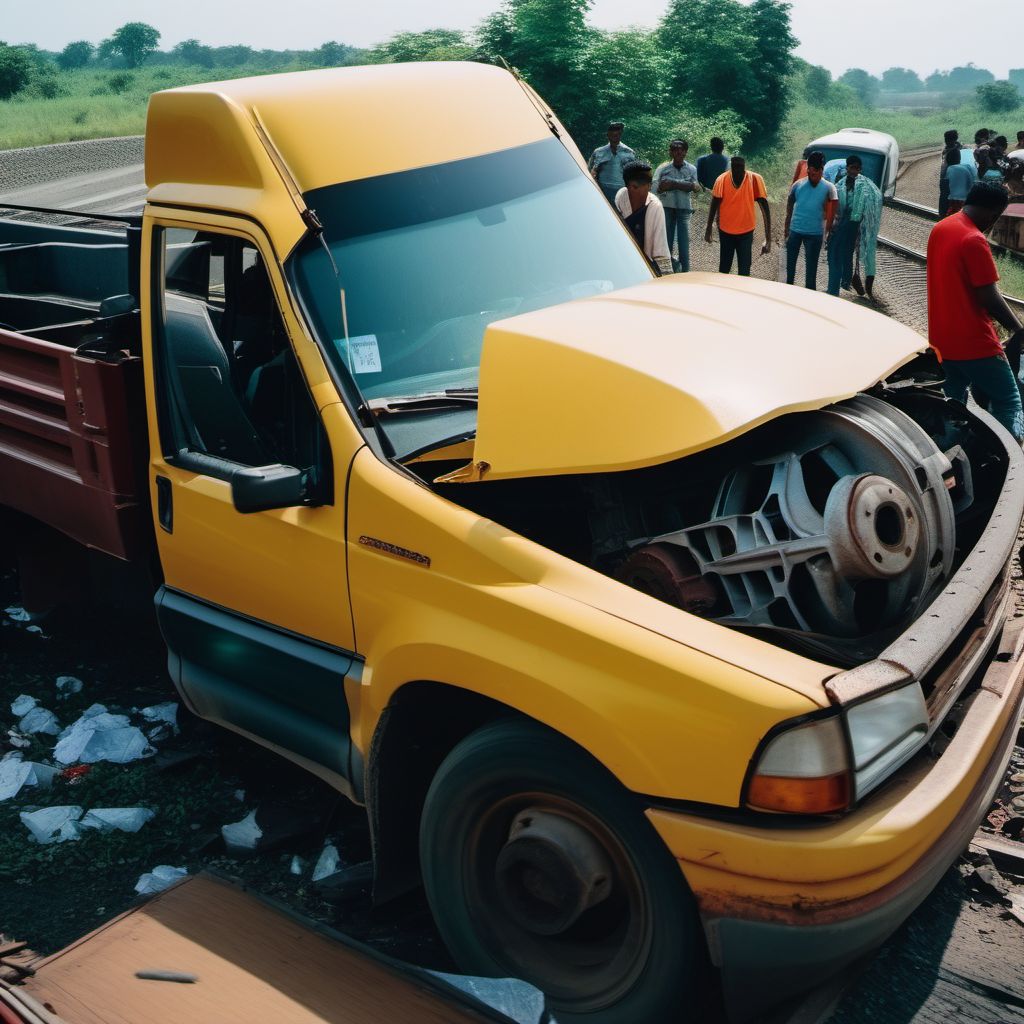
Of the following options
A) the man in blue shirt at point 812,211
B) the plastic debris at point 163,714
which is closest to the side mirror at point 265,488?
the plastic debris at point 163,714

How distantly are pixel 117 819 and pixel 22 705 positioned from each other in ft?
4.02

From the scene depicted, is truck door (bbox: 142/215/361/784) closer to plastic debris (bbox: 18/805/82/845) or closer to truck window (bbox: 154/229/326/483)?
truck window (bbox: 154/229/326/483)

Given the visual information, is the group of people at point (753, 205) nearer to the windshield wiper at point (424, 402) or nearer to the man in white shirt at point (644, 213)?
the man in white shirt at point (644, 213)

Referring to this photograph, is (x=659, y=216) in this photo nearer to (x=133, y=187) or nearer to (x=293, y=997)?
(x=293, y=997)

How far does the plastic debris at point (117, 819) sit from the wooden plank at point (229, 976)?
3.64 feet

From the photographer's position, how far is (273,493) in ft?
11.0

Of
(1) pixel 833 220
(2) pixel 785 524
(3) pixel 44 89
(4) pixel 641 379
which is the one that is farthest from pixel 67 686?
(3) pixel 44 89

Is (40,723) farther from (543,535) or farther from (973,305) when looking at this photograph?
(973,305)

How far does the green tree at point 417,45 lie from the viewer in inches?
1353

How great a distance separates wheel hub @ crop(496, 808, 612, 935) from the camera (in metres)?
2.95

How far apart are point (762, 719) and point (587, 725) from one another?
17.3 inches

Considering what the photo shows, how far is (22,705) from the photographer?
5293mm

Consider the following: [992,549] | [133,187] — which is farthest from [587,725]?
[133,187]

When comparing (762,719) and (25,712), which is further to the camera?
(25,712)
